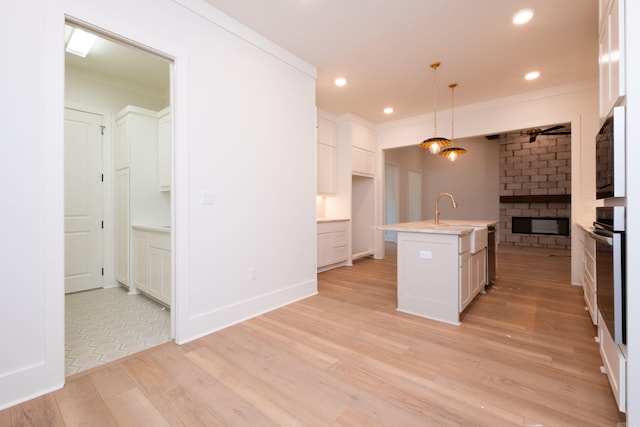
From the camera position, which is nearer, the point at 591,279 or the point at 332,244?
the point at 591,279

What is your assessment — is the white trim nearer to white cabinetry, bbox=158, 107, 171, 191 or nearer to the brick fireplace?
white cabinetry, bbox=158, 107, 171, 191

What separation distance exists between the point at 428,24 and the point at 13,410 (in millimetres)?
4048

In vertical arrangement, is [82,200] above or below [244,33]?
below

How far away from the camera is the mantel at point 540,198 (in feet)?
22.2

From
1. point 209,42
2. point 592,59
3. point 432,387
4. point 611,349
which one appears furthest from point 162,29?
point 592,59

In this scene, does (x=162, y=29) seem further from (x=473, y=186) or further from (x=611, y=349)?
(x=473, y=186)

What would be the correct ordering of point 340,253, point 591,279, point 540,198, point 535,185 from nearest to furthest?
1. point 591,279
2. point 340,253
3. point 540,198
4. point 535,185

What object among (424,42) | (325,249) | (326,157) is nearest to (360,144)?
(326,157)

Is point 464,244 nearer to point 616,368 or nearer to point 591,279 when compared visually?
point 591,279

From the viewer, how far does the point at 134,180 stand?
361cm

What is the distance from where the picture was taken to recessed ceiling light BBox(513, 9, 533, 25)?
254cm

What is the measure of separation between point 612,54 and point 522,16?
133cm

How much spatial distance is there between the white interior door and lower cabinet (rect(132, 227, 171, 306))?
0.69 meters

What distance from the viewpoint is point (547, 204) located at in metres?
7.09
